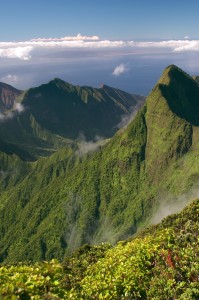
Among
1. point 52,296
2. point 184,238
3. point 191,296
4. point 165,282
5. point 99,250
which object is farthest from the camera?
point 99,250

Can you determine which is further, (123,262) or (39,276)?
(123,262)

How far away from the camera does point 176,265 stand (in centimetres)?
3781

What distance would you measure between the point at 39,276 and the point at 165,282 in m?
15.6

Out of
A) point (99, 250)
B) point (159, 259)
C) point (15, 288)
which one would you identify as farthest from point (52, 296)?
point (99, 250)

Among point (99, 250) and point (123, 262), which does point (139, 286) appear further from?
point (99, 250)

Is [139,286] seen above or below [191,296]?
below

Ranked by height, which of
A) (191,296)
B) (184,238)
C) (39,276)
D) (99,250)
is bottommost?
(99,250)

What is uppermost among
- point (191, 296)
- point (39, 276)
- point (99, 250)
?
point (39, 276)

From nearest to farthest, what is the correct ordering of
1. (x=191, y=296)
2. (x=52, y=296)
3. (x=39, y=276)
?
(x=52, y=296) → (x=39, y=276) → (x=191, y=296)

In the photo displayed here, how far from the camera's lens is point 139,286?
37938 mm

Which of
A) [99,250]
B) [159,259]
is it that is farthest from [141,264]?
[99,250]

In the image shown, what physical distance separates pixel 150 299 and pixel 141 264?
15.2ft

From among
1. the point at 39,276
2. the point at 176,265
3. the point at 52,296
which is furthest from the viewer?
the point at 176,265

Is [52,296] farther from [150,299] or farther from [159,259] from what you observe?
[159,259]
